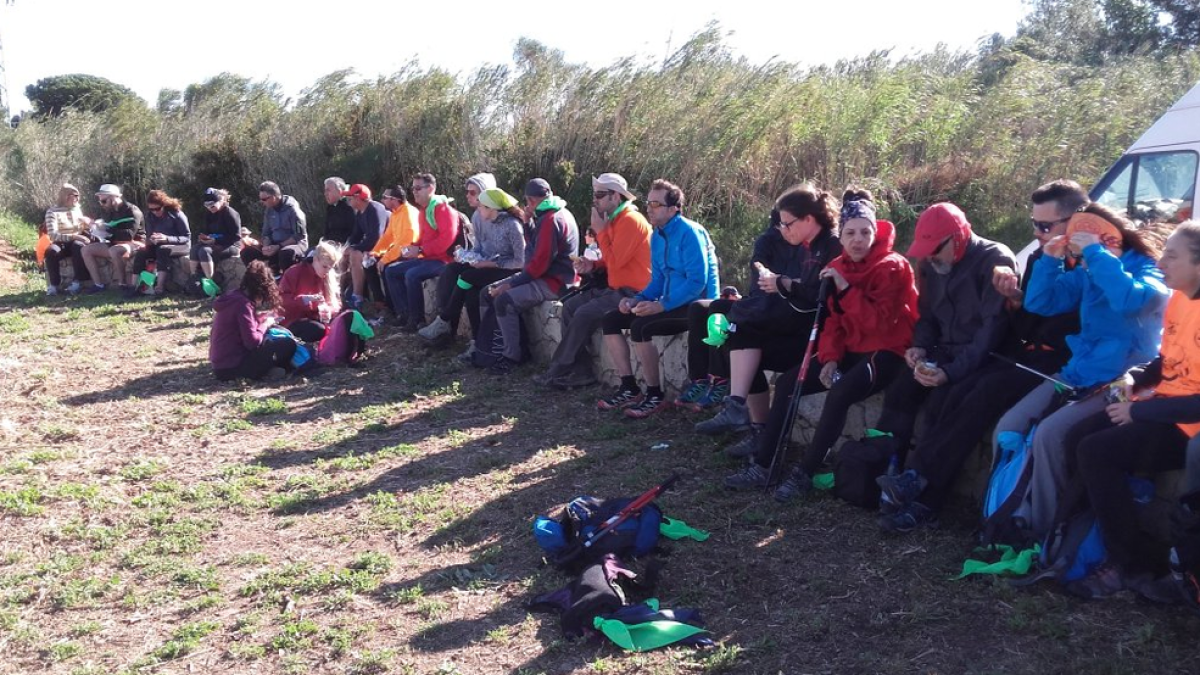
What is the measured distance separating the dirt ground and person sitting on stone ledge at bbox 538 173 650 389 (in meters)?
0.27

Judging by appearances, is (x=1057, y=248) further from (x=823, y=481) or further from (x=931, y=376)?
(x=823, y=481)

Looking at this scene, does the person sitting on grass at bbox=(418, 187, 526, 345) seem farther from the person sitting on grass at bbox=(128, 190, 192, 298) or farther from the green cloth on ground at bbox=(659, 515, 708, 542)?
the person sitting on grass at bbox=(128, 190, 192, 298)

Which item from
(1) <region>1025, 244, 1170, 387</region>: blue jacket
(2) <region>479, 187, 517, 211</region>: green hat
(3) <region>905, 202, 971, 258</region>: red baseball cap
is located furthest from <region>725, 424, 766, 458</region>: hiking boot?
(2) <region>479, 187, 517, 211</region>: green hat

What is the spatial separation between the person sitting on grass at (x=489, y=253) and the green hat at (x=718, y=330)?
3.32 metres

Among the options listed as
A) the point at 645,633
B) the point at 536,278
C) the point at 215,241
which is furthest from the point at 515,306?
the point at 215,241

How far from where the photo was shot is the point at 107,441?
7496mm

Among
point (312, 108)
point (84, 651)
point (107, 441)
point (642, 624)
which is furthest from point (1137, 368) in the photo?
point (312, 108)

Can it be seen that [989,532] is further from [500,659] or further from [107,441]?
[107,441]

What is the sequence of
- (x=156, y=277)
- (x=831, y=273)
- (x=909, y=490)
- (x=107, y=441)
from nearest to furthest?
(x=909, y=490)
(x=831, y=273)
(x=107, y=441)
(x=156, y=277)

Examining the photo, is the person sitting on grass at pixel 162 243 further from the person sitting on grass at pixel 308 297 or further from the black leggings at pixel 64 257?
the person sitting on grass at pixel 308 297

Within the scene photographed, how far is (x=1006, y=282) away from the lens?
4.87 meters

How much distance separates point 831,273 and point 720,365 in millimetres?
1483

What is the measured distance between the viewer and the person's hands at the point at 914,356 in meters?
5.12

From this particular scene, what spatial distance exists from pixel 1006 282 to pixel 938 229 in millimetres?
419
